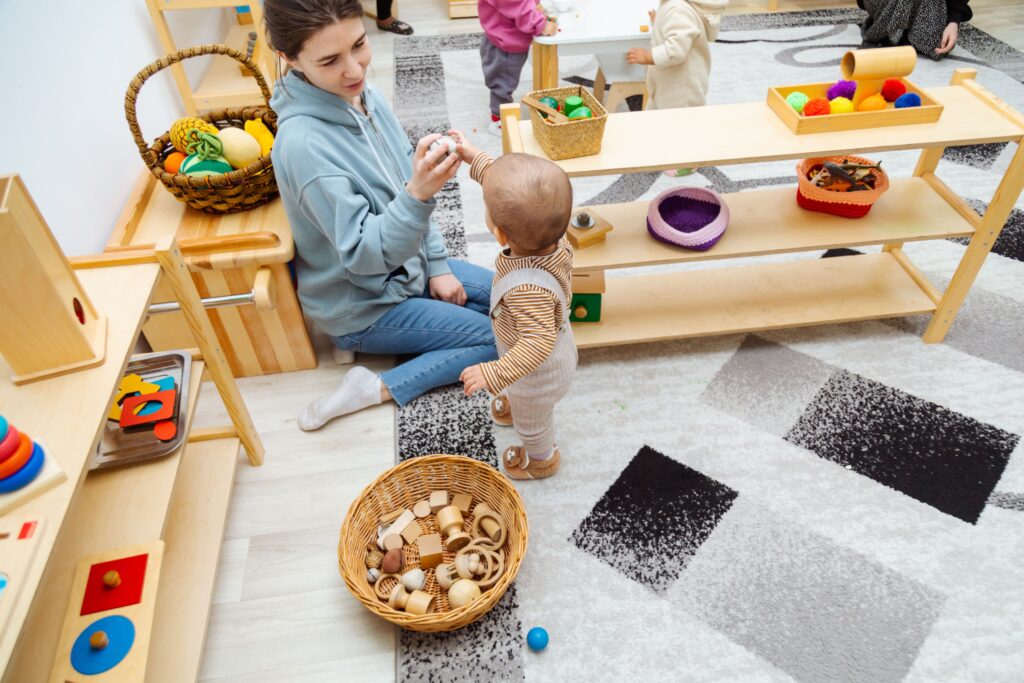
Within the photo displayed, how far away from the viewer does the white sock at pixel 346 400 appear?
1656 millimetres

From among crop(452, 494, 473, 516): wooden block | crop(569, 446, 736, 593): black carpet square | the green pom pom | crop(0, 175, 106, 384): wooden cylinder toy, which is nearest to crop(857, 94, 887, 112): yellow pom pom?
the green pom pom

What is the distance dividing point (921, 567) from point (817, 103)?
3.25 ft

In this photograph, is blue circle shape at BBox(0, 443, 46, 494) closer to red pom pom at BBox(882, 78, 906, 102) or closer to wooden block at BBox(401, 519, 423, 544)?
wooden block at BBox(401, 519, 423, 544)

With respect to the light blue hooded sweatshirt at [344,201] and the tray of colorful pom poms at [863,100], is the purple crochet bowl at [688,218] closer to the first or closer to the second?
the tray of colorful pom poms at [863,100]

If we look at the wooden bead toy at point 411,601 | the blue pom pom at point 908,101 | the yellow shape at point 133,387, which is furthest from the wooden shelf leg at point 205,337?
the blue pom pom at point 908,101

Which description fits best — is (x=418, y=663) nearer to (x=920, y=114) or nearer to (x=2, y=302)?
(x=2, y=302)

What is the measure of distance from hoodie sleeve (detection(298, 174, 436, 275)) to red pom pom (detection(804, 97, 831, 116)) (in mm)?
843

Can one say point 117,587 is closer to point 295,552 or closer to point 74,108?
point 295,552

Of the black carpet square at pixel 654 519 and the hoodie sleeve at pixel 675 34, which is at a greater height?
the hoodie sleeve at pixel 675 34

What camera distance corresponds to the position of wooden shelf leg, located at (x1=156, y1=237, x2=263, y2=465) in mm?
1146

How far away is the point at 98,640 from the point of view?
96cm

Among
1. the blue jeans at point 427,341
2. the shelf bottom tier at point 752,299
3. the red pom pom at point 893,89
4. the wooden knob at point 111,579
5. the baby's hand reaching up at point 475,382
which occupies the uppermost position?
the red pom pom at point 893,89

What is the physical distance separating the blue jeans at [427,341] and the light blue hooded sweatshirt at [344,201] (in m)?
0.05

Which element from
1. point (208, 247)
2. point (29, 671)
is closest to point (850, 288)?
point (208, 247)
